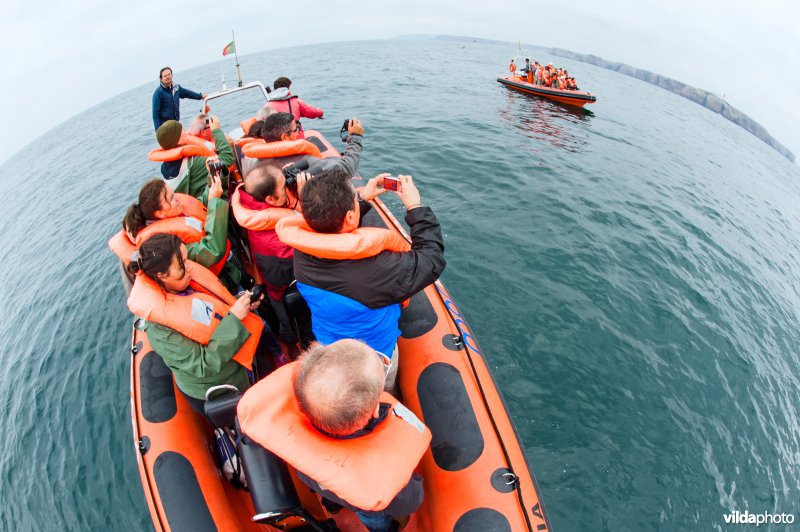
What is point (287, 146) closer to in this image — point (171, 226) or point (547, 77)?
point (171, 226)

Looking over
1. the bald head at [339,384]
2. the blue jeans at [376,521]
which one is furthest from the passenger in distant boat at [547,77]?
the bald head at [339,384]

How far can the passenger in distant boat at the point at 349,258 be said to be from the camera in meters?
1.84

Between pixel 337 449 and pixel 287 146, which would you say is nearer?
pixel 337 449

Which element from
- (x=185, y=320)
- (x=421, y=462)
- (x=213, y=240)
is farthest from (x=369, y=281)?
(x=213, y=240)

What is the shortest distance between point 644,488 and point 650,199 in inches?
320

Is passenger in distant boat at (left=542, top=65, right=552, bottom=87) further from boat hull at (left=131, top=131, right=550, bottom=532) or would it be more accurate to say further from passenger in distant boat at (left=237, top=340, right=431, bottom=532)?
passenger in distant boat at (left=237, top=340, right=431, bottom=532)

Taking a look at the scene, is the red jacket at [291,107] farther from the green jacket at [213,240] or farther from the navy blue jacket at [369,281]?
the navy blue jacket at [369,281]

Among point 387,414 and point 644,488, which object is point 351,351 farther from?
point 644,488

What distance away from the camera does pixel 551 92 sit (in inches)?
749

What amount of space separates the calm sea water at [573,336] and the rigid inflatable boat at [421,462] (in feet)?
4.12

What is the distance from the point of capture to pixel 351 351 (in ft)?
3.99

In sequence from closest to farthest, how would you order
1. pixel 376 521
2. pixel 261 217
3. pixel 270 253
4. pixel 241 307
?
pixel 376 521
pixel 241 307
pixel 261 217
pixel 270 253

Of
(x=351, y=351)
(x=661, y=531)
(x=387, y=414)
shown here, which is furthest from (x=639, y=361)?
(x=351, y=351)

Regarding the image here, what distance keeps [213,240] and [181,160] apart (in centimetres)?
209
